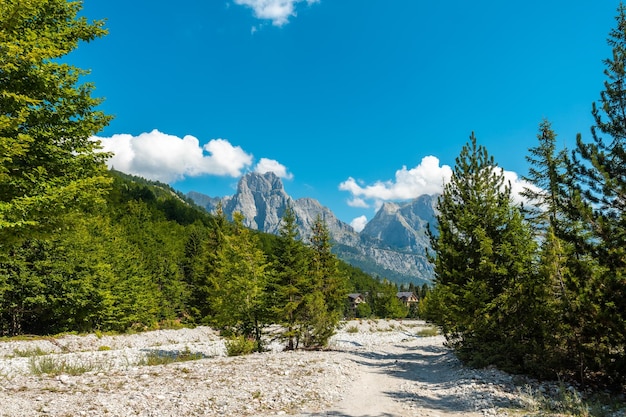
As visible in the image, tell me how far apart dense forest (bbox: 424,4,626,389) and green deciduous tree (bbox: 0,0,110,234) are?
1445 centimetres

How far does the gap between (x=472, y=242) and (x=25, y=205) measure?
716 inches

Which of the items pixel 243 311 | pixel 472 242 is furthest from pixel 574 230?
pixel 243 311

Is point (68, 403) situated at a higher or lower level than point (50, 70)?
lower

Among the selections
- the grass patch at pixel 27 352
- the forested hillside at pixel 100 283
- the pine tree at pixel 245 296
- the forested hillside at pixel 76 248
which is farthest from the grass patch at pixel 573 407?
the grass patch at pixel 27 352

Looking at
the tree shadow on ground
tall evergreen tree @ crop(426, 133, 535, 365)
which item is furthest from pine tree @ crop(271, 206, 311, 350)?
tall evergreen tree @ crop(426, 133, 535, 365)

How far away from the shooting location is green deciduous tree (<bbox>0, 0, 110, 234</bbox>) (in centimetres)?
797

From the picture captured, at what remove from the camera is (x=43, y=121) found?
9477mm

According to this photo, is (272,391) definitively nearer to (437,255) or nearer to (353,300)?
(437,255)

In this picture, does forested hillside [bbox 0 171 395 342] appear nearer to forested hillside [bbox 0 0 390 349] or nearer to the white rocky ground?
forested hillside [bbox 0 0 390 349]

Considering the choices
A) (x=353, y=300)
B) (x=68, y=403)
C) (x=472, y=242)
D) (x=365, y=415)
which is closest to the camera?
Answer: (x=68, y=403)

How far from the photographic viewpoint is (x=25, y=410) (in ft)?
27.3

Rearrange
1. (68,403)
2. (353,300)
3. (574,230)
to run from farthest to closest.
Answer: (353,300) < (574,230) < (68,403)

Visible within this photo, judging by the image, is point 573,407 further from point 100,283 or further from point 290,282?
point 100,283

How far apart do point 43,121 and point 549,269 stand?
641 inches
